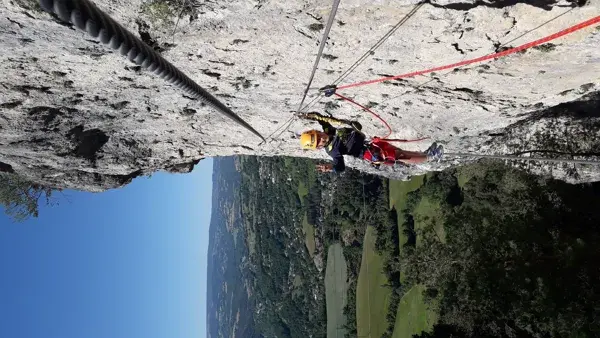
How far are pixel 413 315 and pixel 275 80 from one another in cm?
3180

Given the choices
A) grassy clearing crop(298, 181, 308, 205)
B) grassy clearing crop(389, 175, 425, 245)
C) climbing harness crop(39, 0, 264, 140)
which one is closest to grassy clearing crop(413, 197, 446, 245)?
grassy clearing crop(389, 175, 425, 245)

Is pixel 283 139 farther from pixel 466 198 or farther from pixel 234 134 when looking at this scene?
pixel 466 198

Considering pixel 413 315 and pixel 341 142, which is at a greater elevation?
pixel 341 142

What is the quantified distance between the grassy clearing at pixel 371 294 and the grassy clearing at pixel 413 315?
2.02m

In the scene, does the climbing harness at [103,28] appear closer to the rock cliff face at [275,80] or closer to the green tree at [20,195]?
the rock cliff face at [275,80]

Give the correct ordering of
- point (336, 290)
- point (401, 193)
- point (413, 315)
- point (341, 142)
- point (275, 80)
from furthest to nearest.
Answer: point (336, 290) → point (401, 193) → point (413, 315) → point (341, 142) → point (275, 80)

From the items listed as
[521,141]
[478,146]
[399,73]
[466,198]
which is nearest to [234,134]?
[399,73]

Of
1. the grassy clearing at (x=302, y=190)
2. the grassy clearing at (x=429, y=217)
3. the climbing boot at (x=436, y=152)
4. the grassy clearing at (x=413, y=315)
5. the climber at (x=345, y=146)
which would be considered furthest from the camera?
the grassy clearing at (x=302, y=190)

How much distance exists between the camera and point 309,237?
197 feet

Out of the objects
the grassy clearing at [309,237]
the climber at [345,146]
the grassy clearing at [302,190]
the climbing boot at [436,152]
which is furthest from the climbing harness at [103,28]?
the grassy clearing at [302,190]

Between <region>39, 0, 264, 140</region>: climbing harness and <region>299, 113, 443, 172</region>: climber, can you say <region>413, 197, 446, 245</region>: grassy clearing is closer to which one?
<region>299, 113, 443, 172</region>: climber

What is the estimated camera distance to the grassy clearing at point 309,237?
58938mm

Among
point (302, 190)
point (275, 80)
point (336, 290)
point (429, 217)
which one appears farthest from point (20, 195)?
point (302, 190)

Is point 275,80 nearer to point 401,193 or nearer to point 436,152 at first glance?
point 436,152
